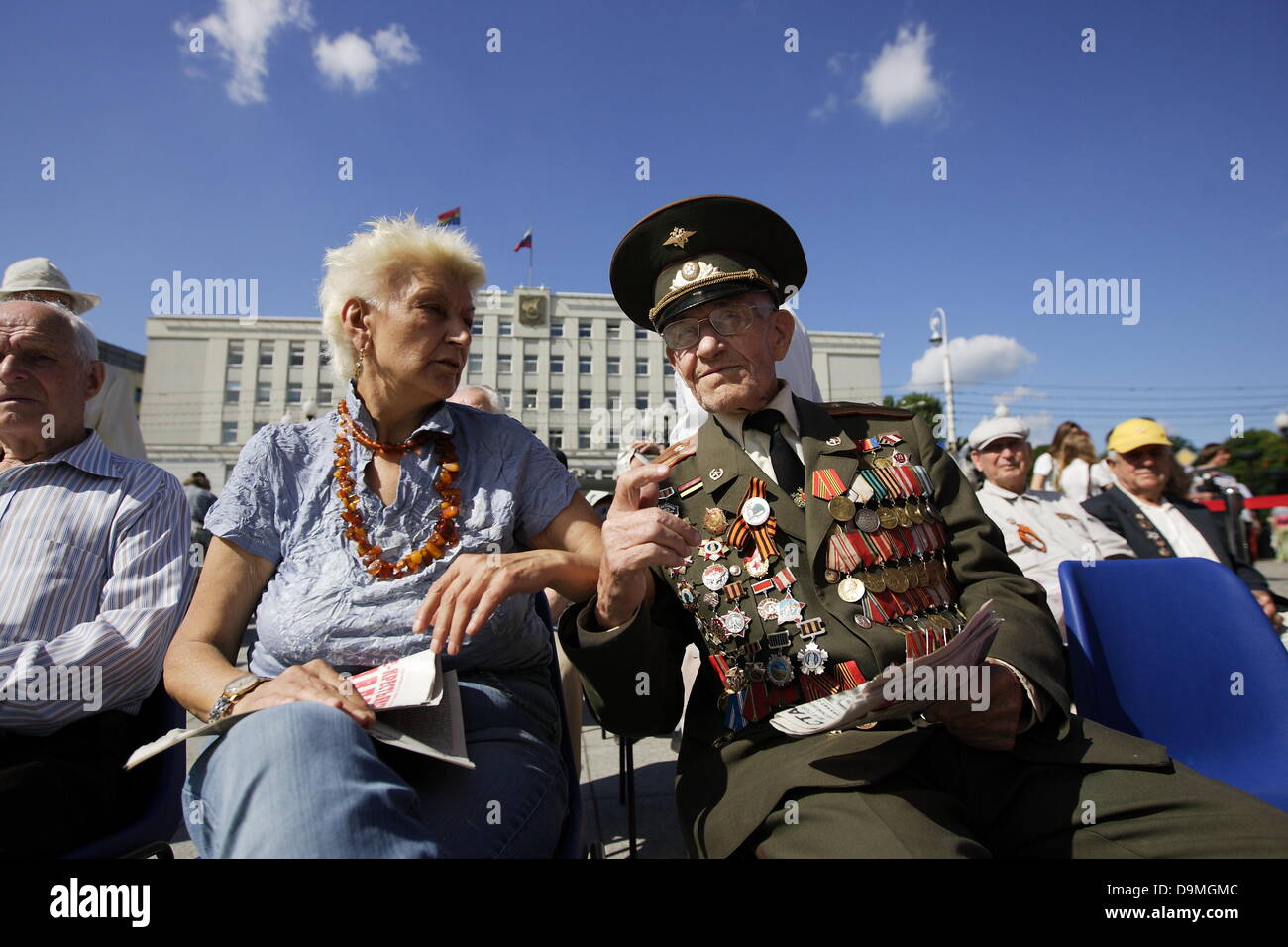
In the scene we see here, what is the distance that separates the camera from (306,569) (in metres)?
1.70

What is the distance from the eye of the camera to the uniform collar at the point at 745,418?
2.02 metres

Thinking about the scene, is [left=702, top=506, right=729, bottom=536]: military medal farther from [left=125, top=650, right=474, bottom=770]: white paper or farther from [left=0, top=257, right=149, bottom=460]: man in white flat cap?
[left=0, top=257, right=149, bottom=460]: man in white flat cap

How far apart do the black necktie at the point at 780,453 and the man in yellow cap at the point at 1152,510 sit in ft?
10.5

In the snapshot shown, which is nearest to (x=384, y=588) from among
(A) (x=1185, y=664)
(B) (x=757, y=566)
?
(B) (x=757, y=566)

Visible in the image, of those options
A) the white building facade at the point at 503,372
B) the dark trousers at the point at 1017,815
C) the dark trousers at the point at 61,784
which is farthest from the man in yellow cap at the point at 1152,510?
the white building facade at the point at 503,372

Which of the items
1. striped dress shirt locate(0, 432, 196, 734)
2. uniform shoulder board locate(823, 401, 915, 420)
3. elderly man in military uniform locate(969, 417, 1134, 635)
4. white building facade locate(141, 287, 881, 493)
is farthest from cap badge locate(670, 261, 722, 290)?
white building facade locate(141, 287, 881, 493)

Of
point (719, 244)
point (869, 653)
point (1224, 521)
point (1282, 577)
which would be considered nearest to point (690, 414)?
point (719, 244)

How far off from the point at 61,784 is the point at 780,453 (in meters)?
1.99

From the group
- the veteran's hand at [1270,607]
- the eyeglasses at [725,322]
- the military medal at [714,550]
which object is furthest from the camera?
the veteran's hand at [1270,607]

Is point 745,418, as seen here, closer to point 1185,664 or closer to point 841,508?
point 841,508

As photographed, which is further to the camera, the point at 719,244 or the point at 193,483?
the point at 193,483

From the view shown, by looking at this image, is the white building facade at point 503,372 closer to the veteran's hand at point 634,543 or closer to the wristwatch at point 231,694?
the veteran's hand at point 634,543

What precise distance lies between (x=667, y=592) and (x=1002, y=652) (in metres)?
0.82

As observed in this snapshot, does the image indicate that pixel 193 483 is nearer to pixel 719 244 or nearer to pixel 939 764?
pixel 719 244
